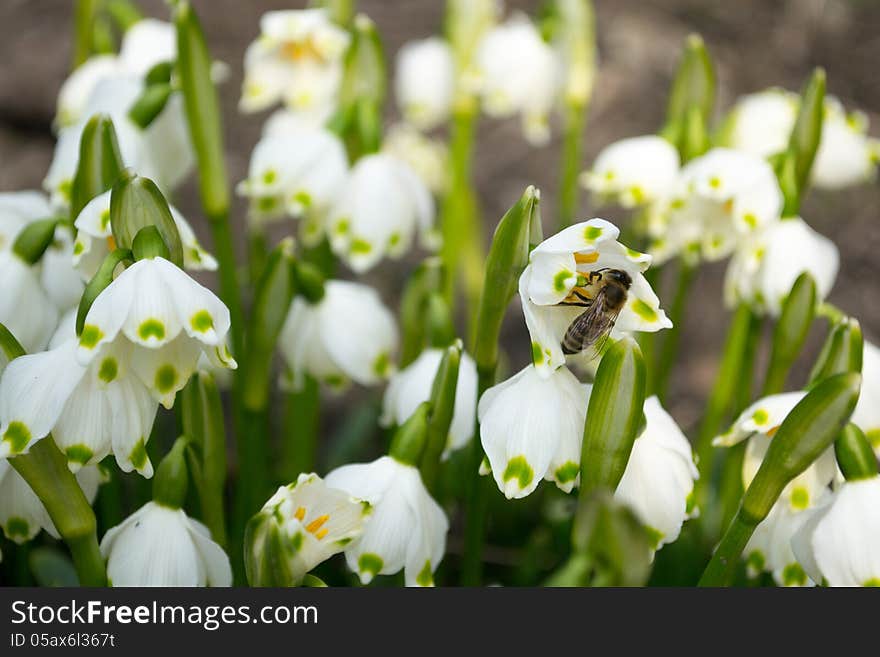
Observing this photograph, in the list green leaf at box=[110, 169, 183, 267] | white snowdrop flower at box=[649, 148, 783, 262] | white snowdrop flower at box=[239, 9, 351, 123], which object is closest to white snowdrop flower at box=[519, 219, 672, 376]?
green leaf at box=[110, 169, 183, 267]

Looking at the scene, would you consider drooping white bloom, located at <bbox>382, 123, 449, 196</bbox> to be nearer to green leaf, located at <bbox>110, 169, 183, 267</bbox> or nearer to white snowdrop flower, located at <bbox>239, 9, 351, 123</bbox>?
white snowdrop flower, located at <bbox>239, 9, 351, 123</bbox>

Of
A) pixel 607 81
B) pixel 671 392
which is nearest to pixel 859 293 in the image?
pixel 671 392

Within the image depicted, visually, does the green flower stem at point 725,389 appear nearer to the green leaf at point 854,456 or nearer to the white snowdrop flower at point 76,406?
the green leaf at point 854,456

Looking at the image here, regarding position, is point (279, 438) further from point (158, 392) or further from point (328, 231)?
point (158, 392)

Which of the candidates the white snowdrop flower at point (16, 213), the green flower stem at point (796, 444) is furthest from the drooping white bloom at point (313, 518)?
the white snowdrop flower at point (16, 213)

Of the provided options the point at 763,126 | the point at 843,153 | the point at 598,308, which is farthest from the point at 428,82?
the point at 598,308

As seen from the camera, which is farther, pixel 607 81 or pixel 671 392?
pixel 607 81
